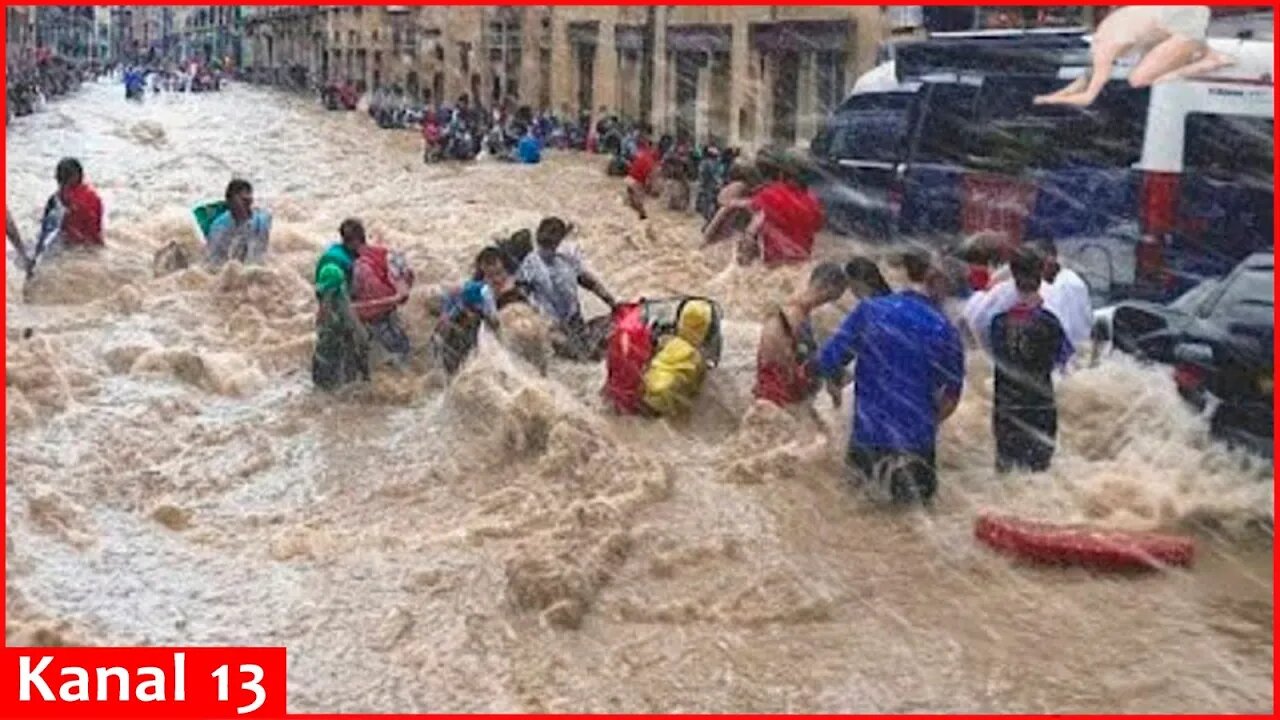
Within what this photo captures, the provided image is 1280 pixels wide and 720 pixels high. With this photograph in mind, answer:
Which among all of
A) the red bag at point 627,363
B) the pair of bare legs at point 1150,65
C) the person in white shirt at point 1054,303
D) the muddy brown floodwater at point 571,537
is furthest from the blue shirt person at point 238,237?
the person in white shirt at point 1054,303

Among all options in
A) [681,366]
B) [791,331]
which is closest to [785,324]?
[791,331]

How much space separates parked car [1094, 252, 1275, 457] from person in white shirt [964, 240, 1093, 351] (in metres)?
0.48

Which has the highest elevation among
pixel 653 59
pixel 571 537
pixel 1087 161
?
pixel 653 59

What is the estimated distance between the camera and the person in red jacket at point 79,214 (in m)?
11.4

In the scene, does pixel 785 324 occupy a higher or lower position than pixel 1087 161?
lower

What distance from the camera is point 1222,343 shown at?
7809 millimetres

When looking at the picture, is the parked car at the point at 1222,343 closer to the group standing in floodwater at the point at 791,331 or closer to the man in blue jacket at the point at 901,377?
the group standing in floodwater at the point at 791,331

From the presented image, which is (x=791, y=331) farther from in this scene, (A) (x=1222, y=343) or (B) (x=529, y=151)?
(B) (x=529, y=151)

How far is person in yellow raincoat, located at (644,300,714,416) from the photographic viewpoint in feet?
26.8

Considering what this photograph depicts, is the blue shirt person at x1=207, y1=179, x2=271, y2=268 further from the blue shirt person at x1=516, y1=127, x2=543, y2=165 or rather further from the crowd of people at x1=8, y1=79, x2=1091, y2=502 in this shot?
the blue shirt person at x1=516, y1=127, x2=543, y2=165

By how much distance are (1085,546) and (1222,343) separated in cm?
180

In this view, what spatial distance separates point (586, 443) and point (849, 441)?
48.5 inches

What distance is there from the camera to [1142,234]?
10141 millimetres

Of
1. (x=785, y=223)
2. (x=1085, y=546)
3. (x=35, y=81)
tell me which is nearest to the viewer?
(x=1085, y=546)
